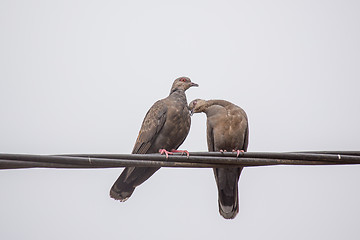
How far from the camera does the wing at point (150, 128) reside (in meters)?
6.19

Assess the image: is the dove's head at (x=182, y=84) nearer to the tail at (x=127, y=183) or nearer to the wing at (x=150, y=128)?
the wing at (x=150, y=128)

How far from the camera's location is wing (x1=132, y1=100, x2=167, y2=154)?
6.19 metres

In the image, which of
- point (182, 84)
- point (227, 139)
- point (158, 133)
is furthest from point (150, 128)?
point (182, 84)

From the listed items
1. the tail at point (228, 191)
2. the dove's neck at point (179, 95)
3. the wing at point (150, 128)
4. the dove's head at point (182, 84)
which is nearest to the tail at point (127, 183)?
the wing at point (150, 128)

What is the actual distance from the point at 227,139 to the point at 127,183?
128 centimetres

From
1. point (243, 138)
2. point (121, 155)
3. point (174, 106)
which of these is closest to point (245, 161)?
point (121, 155)

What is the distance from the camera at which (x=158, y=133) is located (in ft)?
20.7

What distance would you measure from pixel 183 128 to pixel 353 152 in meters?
3.04

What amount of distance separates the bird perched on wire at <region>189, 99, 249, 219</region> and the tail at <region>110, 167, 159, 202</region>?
0.81 m

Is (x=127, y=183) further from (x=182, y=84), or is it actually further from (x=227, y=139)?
(x=182, y=84)

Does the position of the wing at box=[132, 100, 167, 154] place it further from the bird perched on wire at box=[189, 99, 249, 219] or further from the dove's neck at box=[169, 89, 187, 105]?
the bird perched on wire at box=[189, 99, 249, 219]

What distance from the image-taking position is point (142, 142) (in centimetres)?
620

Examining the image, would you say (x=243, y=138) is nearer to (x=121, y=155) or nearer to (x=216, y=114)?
(x=216, y=114)

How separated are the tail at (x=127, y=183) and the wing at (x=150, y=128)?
30 centimetres
